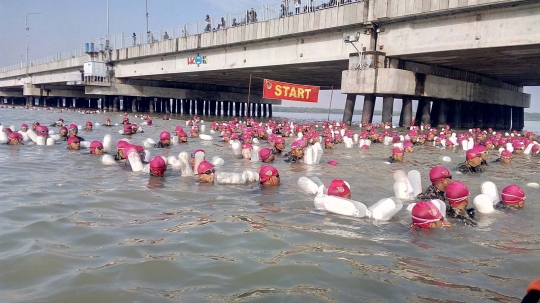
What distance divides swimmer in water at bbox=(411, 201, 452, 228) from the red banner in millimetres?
23314

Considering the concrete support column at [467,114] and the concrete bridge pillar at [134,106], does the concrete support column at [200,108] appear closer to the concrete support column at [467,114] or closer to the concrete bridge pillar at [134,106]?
the concrete bridge pillar at [134,106]

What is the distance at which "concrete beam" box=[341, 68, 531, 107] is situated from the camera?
89.9 feet

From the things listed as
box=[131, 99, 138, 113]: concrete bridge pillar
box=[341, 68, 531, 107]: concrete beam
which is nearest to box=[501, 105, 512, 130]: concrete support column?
box=[341, 68, 531, 107]: concrete beam

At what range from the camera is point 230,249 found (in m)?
5.63

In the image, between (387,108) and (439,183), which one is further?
(387,108)

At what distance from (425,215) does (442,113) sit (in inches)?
1292

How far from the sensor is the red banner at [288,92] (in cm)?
3018

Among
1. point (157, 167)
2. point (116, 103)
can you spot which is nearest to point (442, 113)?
point (157, 167)

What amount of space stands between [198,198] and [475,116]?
38.8 metres

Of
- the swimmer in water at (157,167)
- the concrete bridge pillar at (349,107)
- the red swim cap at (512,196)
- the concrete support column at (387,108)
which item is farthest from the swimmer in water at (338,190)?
the concrete bridge pillar at (349,107)

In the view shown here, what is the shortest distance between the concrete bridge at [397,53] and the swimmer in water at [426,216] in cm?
1762

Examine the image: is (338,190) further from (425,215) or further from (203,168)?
(203,168)

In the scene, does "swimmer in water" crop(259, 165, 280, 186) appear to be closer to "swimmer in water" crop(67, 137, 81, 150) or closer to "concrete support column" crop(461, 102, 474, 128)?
"swimmer in water" crop(67, 137, 81, 150)

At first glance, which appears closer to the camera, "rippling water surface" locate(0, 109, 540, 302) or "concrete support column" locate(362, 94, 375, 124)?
"rippling water surface" locate(0, 109, 540, 302)
